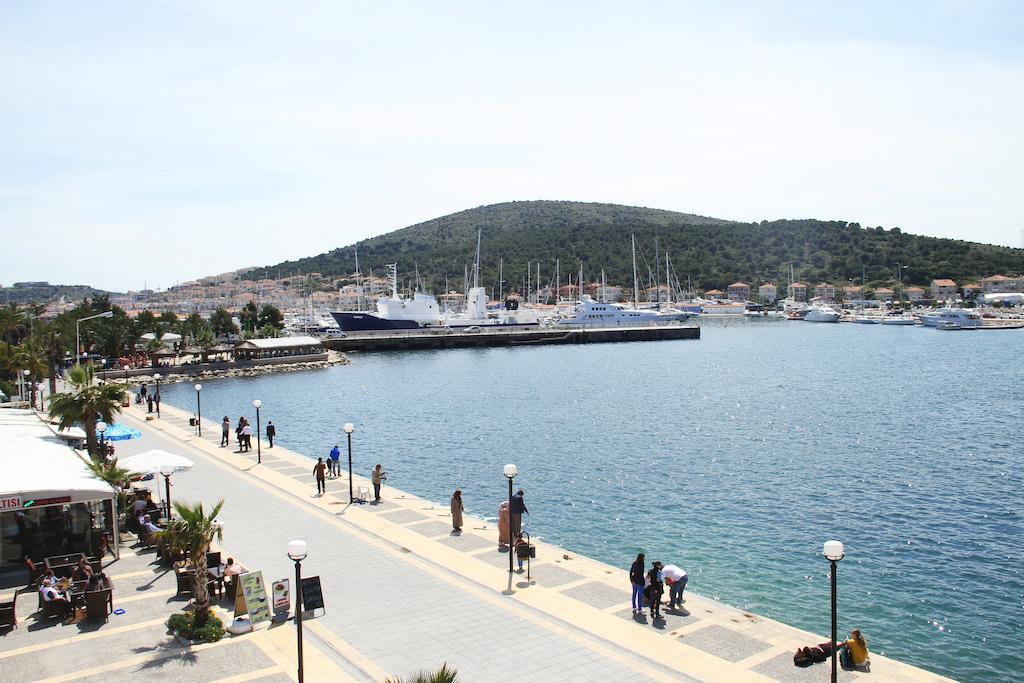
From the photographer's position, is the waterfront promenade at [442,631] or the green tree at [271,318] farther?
the green tree at [271,318]

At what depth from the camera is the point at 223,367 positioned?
222 ft

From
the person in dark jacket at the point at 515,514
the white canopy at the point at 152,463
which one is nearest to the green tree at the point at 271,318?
the white canopy at the point at 152,463

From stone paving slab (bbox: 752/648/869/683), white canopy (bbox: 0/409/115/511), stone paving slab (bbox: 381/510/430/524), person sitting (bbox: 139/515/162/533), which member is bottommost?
stone paving slab (bbox: 381/510/430/524)

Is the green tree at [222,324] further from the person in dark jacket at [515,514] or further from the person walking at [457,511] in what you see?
the person in dark jacket at [515,514]

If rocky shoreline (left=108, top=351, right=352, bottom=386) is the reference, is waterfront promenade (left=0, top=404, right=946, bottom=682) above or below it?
above

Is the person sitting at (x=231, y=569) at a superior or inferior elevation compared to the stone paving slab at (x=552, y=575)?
superior

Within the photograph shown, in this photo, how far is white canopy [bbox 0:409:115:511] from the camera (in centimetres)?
1309

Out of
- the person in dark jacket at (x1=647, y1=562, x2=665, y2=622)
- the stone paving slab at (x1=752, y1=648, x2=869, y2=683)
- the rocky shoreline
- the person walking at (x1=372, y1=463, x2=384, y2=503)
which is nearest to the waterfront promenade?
the stone paving slab at (x1=752, y1=648, x2=869, y2=683)

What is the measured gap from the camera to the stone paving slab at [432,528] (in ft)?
56.2

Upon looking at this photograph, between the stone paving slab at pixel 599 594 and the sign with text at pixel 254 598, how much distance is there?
16.1 feet

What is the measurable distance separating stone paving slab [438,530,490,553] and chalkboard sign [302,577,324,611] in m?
4.29

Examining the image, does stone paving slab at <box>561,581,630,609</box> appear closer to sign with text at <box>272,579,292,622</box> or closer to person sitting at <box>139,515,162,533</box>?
sign with text at <box>272,579,292,622</box>

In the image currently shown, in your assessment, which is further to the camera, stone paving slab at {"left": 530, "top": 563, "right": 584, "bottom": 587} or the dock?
the dock

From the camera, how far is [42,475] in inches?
556
